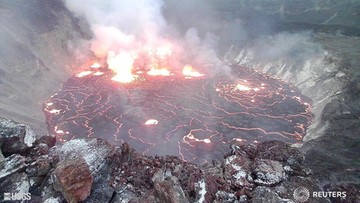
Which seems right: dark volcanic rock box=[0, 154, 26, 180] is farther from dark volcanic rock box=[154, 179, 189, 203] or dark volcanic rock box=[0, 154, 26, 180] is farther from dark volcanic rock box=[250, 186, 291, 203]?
dark volcanic rock box=[250, 186, 291, 203]

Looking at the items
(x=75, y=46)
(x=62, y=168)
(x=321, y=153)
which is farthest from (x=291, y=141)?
(x=75, y=46)

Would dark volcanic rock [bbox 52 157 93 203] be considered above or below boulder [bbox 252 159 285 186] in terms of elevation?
below

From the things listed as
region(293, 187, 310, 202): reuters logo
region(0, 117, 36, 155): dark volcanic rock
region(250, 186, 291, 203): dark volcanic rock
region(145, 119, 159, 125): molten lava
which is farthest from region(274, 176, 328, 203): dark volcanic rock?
region(145, 119, 159, 125): molten lava

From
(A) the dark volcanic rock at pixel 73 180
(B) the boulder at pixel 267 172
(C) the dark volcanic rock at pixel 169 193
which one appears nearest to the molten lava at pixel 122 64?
(B) the boulder at pixel 267 172

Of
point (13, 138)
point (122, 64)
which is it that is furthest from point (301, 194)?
point (122, 64)

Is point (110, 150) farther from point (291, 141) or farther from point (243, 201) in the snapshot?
point (291, 141)

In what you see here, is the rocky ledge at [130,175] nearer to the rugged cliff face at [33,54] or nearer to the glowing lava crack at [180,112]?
the glowing lava crack at [180,112]
